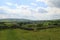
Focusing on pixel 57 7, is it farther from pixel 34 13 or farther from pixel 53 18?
pixel 34 13

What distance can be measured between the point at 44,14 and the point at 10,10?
0.80 m

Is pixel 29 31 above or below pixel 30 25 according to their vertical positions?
below

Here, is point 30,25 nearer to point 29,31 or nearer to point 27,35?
point 29,31

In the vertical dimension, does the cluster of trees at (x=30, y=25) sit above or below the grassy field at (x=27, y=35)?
above

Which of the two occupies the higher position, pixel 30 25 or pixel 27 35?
pixel 30 25

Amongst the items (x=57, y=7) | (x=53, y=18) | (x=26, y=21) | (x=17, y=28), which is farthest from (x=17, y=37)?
(x=57, y=7)

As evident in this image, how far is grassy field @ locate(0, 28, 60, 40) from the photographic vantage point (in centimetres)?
316

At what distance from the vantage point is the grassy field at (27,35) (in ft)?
10.4

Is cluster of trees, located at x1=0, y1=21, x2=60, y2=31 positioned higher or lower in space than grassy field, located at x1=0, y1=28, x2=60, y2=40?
higher

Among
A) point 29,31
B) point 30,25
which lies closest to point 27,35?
point 29,31

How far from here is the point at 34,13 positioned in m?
3.32

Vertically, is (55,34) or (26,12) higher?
(26,12)

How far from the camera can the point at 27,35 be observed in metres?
3.20

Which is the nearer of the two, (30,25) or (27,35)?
(27,35)
